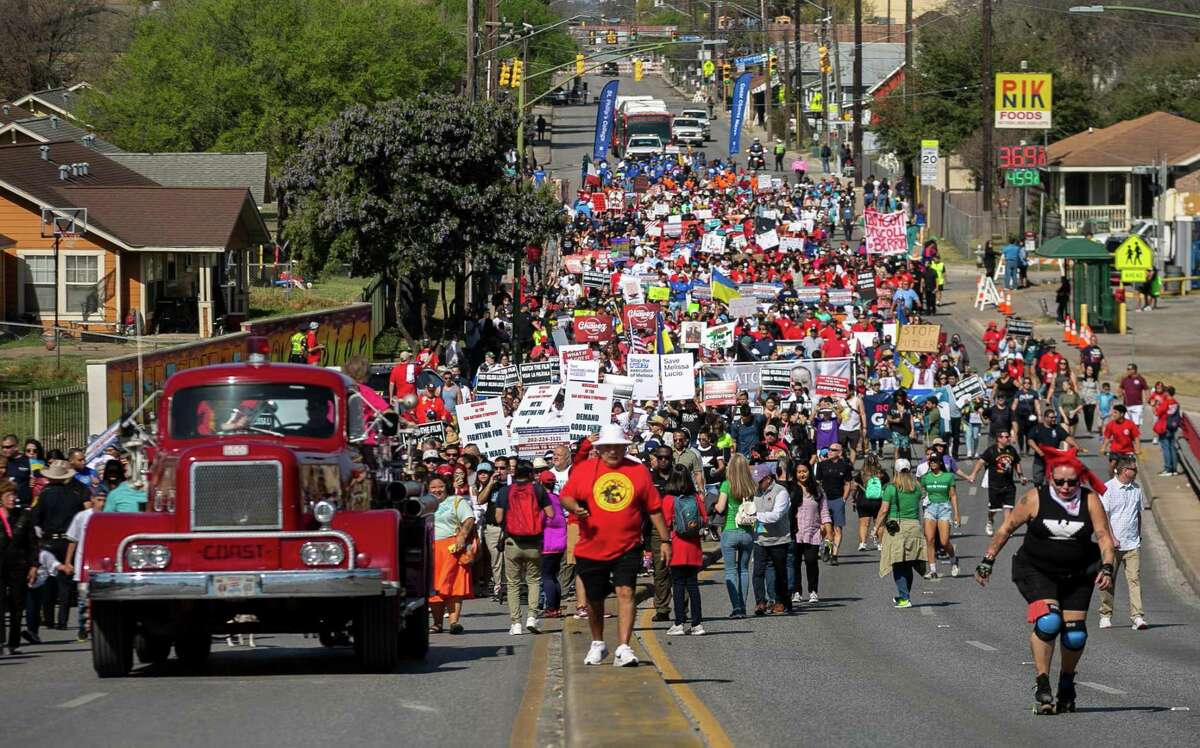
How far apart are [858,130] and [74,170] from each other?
1407 inches

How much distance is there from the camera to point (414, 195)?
47844 mm

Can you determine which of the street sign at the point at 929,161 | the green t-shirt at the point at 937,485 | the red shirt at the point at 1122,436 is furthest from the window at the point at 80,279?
the green t-shirt at the point at 937,485

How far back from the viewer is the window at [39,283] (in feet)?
166

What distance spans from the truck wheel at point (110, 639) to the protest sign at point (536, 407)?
1562 cm

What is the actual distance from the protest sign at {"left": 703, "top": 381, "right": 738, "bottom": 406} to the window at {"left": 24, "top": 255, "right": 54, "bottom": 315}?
938 inches

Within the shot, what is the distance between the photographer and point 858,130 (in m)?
79.3

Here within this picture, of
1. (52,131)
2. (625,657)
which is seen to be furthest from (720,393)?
(52,131)

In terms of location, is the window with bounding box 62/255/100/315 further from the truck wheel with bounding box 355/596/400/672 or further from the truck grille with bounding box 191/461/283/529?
the truck grille with bounding box 191/461/283/529

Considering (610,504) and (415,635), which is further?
(415,635)

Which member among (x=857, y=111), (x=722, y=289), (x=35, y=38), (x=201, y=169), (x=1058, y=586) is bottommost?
(x=1058, y=586)

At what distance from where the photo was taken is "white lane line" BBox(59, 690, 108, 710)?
1220 cm

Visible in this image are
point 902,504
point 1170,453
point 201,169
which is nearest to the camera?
point 902,504

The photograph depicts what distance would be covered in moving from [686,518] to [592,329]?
2360 centimetres

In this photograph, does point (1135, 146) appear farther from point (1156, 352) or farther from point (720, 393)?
point (720, 393)
